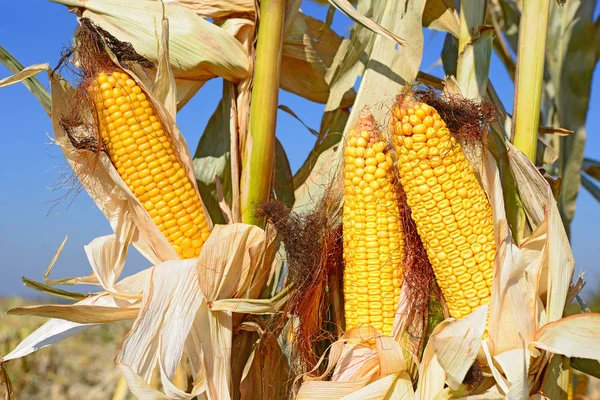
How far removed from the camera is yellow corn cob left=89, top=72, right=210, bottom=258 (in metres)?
1.37

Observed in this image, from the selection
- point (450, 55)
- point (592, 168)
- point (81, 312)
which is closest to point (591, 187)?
point (592, 168)

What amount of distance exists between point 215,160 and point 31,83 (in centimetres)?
57

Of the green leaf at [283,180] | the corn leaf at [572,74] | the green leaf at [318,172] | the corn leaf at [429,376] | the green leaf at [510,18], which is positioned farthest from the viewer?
the green leaf at [510,18]

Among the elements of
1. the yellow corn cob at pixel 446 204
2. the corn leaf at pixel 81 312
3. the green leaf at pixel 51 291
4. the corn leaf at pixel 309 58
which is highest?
the corn leaf at pixel 309 58

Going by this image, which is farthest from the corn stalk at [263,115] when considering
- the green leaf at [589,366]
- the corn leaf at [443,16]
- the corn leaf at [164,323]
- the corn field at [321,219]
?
the green leaf at [589,366]

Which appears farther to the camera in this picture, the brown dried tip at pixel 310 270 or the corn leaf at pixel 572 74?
the corn leaf at pixel 572 74

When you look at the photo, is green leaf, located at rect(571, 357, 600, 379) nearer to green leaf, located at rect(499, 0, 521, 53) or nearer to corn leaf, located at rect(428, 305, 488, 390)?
corn leaf, located at rect(428, 305, 488, 390)

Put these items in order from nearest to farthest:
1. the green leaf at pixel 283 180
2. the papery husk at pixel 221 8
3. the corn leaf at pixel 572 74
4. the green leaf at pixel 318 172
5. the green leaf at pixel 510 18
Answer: the green leaf at pixel 318 172
the papery husk at pixel 221 8
the green leaf at pixel 283 180
the corn leaf at pixel 572 74
the green leaf at pixel 510 18

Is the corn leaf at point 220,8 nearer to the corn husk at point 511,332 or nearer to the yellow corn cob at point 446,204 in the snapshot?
the yellow corn cob at point 446,204

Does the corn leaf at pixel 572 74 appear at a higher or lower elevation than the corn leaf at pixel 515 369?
higher

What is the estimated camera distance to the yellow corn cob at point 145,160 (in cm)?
137

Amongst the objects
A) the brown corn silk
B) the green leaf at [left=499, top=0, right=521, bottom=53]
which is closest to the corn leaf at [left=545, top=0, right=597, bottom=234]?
the green leaf at [left=499, top=0, right=521, bottom=53]

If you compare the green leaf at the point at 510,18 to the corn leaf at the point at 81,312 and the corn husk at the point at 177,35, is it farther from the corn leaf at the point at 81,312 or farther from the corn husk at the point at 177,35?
the corn leaf at the point at 81,312

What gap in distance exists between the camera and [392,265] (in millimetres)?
1229
